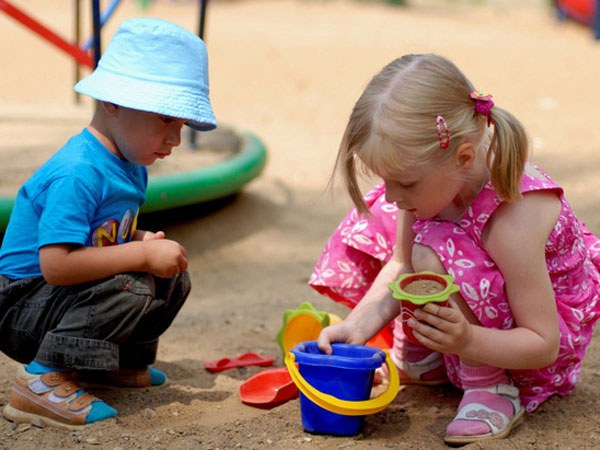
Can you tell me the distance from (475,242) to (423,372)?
461 millimetres

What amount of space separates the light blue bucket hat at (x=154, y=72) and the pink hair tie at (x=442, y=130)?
1.71 feet

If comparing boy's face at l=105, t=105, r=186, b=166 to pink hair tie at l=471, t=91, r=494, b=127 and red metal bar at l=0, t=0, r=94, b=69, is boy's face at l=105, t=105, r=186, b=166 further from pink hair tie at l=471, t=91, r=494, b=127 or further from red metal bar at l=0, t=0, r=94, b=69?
red metal bar at l=0, t=0, r=94, b=69

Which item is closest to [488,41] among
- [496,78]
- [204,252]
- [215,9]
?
[496,78]

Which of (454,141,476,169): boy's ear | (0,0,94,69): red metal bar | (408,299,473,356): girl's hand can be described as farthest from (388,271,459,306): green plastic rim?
(0,0,94,69): red metal bar

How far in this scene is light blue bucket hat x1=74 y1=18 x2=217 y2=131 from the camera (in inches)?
77.3

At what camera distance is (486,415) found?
197cm

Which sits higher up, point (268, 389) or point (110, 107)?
point (110, 107)

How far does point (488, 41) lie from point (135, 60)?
27.6ft

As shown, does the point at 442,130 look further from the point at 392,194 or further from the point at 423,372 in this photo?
the point at 423,372

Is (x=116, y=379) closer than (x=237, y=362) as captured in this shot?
Yes

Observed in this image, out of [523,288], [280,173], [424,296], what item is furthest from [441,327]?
[280,173]

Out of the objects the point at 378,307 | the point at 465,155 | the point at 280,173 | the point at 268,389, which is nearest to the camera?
the point at 465,155

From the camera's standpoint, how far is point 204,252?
3.69m

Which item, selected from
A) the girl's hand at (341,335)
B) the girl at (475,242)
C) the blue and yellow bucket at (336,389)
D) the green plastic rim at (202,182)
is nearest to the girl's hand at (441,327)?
the girl at (475,242)
